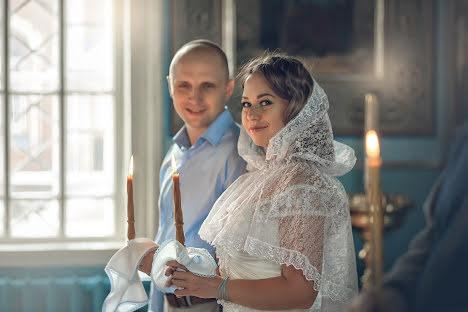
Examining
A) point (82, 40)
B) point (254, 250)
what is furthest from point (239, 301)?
point (82, 40)

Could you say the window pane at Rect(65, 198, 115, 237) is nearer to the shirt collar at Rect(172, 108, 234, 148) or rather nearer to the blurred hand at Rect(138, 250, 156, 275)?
the shirt collar at Rect(172, 108, 234, 148)

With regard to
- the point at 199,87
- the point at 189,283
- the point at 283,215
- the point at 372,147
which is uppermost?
the point at 199,87

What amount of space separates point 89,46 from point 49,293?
1527mm

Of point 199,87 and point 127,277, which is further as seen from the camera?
point 199,87

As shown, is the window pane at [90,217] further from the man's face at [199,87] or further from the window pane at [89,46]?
the man's face at [199,87]

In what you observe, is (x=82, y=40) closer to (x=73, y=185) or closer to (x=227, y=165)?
(x=73, y=185)

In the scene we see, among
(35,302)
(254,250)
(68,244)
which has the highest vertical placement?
(254,250)

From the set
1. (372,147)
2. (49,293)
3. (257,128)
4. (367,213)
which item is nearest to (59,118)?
(49,293)

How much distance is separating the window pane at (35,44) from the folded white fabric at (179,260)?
2502mm

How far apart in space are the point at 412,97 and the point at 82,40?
6.83ft

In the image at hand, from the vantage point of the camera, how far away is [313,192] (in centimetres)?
141

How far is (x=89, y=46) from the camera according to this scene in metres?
3.54

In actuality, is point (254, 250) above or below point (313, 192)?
below

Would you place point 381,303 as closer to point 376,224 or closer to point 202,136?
point 376,224
